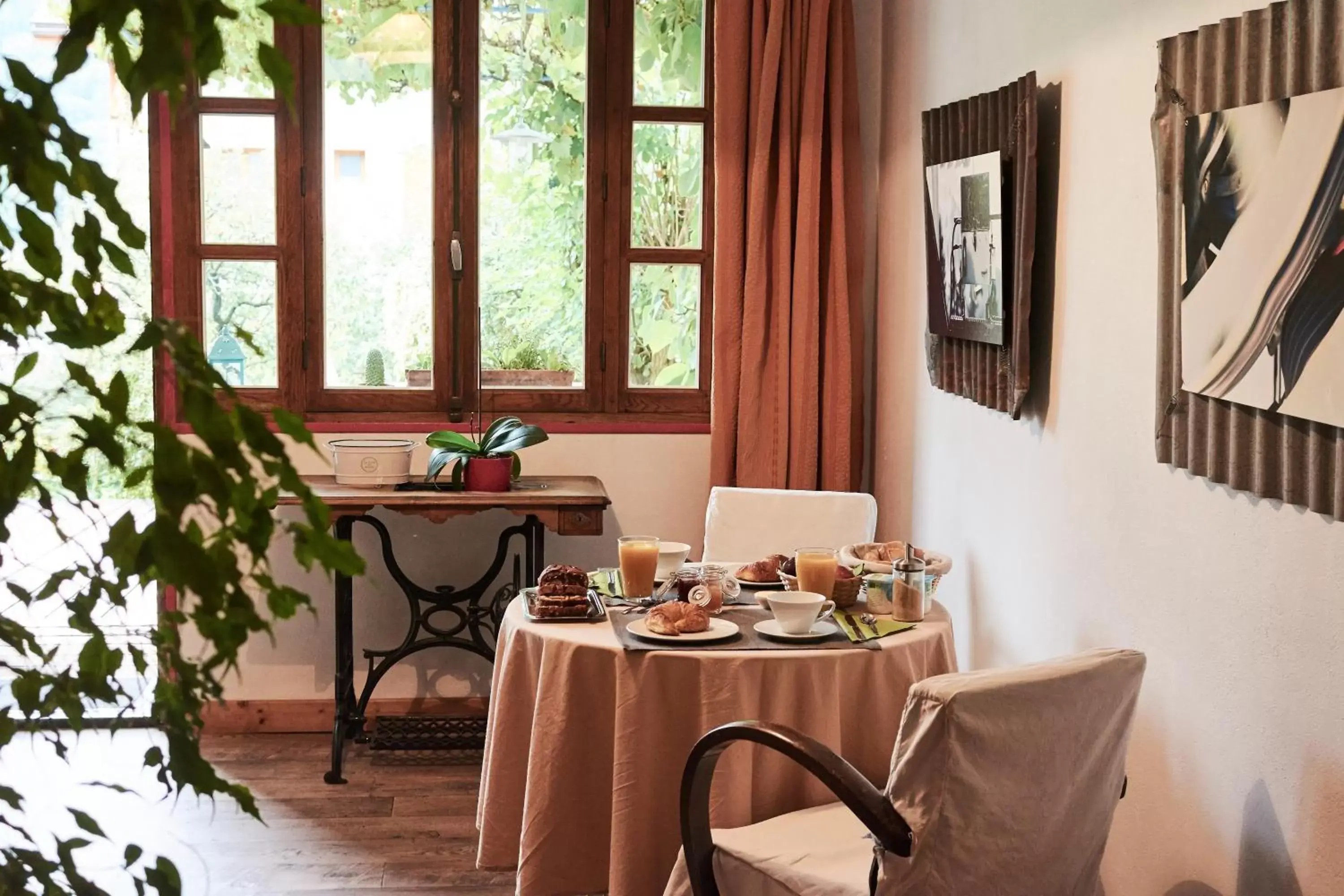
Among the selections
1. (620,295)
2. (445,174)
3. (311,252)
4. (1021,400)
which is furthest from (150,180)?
(1021,400)

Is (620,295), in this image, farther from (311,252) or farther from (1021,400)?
(1021,400)

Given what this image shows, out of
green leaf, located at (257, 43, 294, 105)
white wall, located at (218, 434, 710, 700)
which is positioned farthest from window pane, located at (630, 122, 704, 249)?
green leaf, located at (257, 43, 294, 105)

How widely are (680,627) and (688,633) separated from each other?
23 millimetres

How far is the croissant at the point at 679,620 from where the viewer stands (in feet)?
8.72

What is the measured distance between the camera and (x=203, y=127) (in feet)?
14.3

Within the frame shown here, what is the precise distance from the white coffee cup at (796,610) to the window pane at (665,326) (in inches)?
78.2

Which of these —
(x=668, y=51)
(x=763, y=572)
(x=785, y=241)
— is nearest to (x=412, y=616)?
(x=763, y=572)

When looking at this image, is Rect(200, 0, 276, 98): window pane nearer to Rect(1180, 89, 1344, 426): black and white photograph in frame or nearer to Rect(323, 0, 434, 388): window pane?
Rect(323, 0, 434, 388): window pane

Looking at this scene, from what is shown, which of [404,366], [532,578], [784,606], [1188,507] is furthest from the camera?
[404,366]

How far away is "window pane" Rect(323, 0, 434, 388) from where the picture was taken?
437 cm

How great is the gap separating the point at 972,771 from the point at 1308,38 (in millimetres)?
1129

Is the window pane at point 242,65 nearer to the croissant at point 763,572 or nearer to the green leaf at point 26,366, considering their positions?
the croissant at point 763,572

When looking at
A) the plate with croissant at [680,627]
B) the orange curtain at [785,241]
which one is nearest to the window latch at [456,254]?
the orange curtain at [785,241]

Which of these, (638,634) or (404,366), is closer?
(638,634)
